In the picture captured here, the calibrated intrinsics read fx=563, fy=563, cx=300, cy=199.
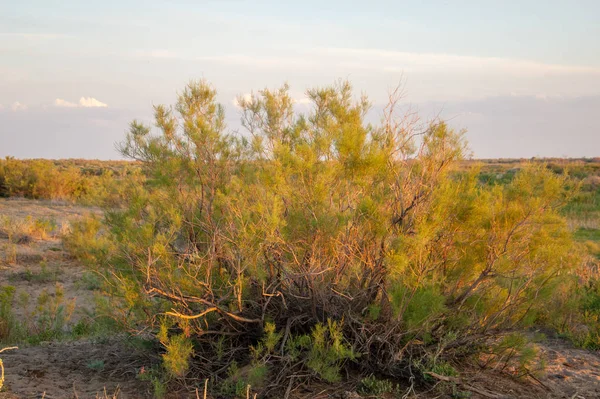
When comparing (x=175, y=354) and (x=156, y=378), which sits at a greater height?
(x=175, y=354)

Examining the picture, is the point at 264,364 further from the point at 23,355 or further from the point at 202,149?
the point at 23,355

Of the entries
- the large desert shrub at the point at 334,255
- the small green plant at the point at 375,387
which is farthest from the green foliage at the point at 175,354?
the small green plant at the point at 375,387

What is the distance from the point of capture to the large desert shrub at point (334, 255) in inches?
198

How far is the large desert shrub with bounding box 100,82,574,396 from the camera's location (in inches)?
198

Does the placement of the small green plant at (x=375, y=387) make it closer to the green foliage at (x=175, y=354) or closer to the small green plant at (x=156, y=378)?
the green foliage at (x=175, y=354)

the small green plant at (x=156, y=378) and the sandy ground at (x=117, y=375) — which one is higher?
the small green plant at (x=156, y=378)

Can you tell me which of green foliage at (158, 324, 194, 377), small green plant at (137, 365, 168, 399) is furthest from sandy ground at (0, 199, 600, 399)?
green foliage at (158, 324, 194, 377)

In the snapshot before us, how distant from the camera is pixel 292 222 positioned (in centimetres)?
518

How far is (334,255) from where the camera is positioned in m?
5.22

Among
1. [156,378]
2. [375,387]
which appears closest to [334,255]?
[375,387]

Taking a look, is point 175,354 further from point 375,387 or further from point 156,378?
point 375,387

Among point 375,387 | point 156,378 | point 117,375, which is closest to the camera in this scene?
point 156,378

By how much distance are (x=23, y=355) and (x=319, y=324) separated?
11.4 feet

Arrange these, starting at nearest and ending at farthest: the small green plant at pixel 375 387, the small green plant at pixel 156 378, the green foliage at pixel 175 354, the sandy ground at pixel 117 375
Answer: the green foliage at pixel 175 354 < the small green plant at pixel 156 378 < the small green plant at pixel 375 387 < the sandy ground at pixel 117 375
